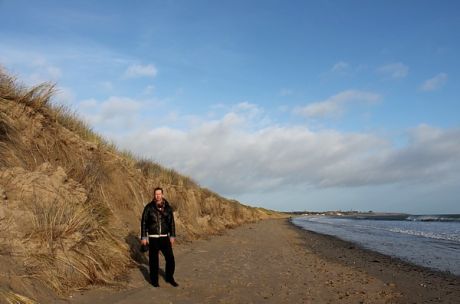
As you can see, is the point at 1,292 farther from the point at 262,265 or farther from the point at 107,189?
Answer: the point at 262,265

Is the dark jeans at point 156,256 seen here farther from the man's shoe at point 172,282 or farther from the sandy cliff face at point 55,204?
the sandy cliff face at point 55,204

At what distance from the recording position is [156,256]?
341 inches

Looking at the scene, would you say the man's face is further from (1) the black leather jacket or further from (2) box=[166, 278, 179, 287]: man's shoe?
(2) box=[166, 278, 179, 287]: man's shoe

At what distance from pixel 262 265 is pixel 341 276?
7.35 feet

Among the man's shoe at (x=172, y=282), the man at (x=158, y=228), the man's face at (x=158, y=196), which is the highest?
the man's face at (x=158, y=196)

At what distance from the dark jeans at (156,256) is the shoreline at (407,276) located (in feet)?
15.3

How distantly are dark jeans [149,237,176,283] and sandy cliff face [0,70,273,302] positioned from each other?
632 millimetres

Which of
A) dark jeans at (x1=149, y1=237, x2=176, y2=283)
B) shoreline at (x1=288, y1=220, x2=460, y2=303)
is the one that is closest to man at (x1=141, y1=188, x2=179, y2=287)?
dark jeans at (x1=149, y1=237, x2=176, y2=283)

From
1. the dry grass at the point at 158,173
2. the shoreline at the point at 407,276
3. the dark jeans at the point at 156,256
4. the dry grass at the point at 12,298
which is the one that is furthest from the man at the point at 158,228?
the dry grass at the point at 158,173

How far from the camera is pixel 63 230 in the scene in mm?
7375

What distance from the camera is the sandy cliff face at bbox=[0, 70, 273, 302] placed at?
6.53 m

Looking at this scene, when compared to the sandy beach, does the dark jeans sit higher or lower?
higher

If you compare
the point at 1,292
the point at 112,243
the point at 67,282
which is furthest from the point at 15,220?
the point at 112,243

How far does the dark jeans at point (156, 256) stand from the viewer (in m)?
8.45
